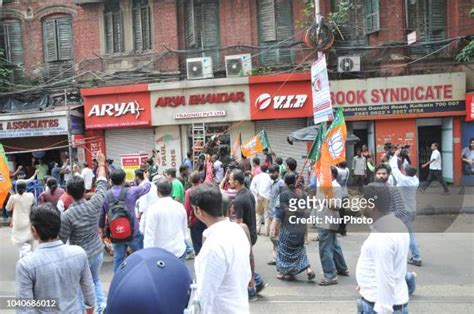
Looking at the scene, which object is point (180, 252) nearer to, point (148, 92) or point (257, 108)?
point (257, 108)

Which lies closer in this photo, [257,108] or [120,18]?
[257,108]

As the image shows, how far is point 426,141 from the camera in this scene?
16.0 m

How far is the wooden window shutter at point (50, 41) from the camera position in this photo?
1789 cm

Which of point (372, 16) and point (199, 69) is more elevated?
point (372, 16)

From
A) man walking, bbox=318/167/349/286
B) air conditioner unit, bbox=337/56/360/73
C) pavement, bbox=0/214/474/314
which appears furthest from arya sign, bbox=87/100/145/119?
man walking, bbox=318/167/349/286

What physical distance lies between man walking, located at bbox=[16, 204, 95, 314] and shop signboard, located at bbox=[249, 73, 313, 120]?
1293 cm

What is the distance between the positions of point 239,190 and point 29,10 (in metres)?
15.2

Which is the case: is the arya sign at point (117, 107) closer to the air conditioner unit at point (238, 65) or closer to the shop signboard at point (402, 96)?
the air conditioner unit at point (238, 65)

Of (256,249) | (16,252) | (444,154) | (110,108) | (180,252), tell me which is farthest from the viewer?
(110,108)

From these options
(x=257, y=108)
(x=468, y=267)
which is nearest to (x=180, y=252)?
(x=468, y=267)

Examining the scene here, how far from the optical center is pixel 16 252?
951 cm

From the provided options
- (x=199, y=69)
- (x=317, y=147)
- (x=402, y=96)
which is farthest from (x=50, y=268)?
(x=402, y=96)

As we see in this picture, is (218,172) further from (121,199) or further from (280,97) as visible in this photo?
(121,199)

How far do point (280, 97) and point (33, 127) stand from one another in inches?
352
